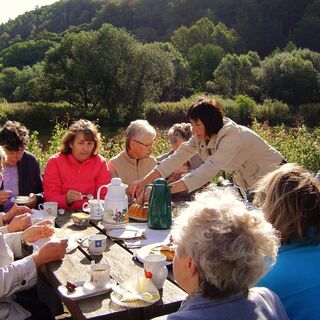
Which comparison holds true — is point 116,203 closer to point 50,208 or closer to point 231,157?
point 50,208

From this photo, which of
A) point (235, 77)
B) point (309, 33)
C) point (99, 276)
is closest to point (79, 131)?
point (99, 276)

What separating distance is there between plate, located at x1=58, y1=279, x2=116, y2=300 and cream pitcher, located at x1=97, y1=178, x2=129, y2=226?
0.79m

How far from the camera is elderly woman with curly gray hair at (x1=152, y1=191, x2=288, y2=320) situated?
121 centimetres

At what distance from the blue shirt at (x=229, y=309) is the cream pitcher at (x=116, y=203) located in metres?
1.37

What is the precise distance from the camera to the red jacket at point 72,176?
128 inches

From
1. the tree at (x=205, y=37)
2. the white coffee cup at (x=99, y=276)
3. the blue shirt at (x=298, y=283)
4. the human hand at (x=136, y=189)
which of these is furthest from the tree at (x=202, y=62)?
the blue shirt at (x=298, y=283)

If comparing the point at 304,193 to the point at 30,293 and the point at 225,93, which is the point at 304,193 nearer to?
the point at 30,293

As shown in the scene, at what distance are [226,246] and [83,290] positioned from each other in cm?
77

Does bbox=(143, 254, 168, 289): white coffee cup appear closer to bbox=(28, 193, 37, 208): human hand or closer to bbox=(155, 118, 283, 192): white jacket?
bbox=(155, 118, 283, 192): white jacket

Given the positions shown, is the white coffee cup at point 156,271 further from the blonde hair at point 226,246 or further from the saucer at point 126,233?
the saucer at point 126,233

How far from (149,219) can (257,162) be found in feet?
3.97

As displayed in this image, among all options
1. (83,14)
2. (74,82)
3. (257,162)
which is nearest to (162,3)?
(83,14)

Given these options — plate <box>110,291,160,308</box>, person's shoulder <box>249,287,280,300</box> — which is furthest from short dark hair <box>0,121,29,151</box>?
person's shoulder <box>249,287,280,300</box>

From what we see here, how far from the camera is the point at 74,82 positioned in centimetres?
3269
